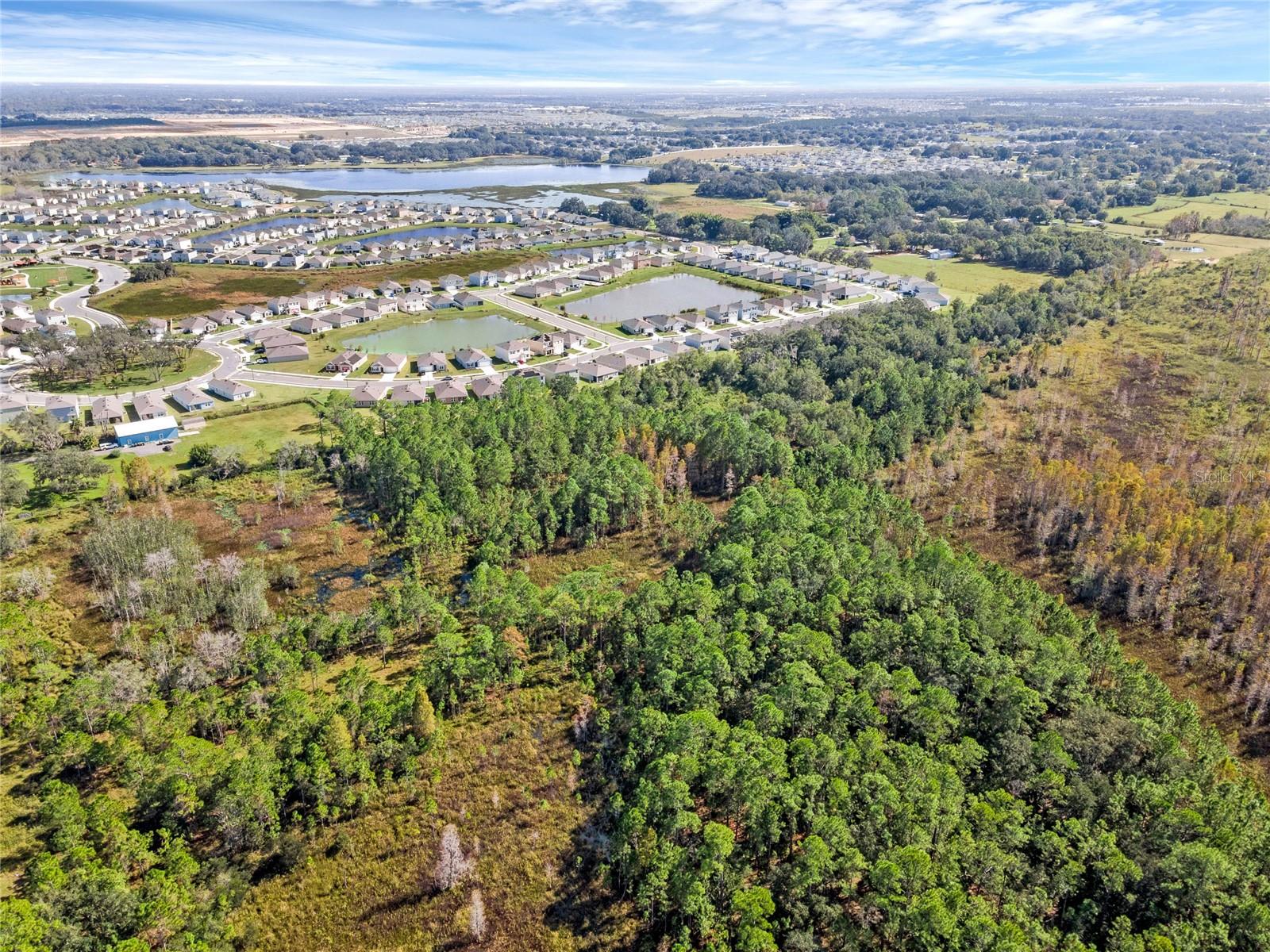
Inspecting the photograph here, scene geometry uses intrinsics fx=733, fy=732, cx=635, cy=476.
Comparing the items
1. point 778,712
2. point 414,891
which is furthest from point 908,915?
point 414,891

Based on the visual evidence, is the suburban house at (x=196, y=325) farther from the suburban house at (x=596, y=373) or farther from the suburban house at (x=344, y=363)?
the suburban house at (x=596, y=373)

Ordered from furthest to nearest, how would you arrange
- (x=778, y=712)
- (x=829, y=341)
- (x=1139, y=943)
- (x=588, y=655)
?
(x=829, y=341) < (x=588, y=655) < (x=778, y=712) < (x=1139, y=943)

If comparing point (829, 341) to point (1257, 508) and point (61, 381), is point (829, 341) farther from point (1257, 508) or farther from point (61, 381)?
point (61, 381)

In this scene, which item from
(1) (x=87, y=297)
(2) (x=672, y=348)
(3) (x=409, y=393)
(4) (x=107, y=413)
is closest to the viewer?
(4) (x=107, y=413)

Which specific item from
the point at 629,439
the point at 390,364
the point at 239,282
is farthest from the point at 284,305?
the point at 629,439

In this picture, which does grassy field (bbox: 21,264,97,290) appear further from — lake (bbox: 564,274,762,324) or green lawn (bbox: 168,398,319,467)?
lake (bbox: 564,274,762,324)

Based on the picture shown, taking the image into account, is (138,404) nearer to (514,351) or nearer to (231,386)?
(231,386)

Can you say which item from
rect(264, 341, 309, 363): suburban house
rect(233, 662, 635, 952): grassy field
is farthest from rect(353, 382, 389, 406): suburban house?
rect(233, 662, 635, 952): grassy field
